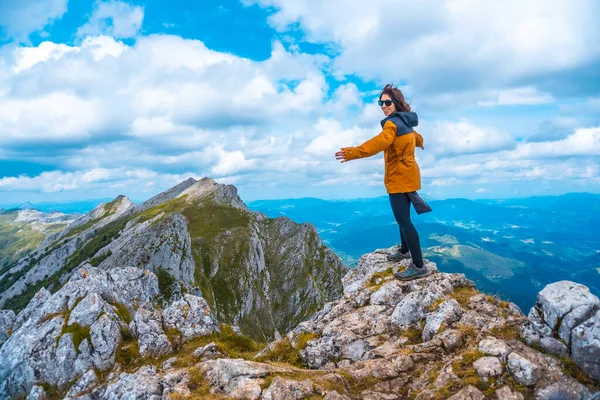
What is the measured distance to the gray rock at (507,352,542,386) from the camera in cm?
763

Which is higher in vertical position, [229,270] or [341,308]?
[341,308]

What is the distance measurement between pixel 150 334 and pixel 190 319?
180 centimetres

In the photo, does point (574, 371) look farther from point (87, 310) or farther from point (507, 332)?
point (87, 310)

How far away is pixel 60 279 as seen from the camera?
5989 inches

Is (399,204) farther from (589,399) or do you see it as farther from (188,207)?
(188,207)

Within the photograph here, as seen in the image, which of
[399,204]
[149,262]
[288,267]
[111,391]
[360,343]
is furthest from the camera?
[288,267]

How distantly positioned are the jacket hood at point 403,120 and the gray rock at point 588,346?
7.89 metres

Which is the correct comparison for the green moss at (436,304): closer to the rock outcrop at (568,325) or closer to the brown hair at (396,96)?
the rock outcrop at (568,325)

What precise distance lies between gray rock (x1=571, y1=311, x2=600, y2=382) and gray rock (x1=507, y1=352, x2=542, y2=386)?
929 millimetres

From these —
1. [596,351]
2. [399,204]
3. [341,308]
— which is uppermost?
[399,204]

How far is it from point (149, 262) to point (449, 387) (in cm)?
12497

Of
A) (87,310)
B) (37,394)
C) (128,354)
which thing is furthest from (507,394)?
(87,310)

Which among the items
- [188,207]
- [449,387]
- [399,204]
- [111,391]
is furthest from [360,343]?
[188,207]

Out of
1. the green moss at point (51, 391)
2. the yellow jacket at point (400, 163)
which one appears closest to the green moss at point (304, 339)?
the yellow jacket at point (400, 163)
